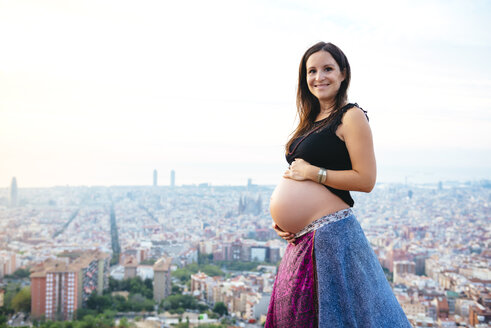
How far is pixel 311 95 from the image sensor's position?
1.09m

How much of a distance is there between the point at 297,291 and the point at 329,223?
0.14 m

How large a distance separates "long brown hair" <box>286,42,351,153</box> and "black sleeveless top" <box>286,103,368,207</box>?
0.02 metres

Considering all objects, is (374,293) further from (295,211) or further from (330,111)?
(330,111)

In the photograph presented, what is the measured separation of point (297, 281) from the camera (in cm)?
94

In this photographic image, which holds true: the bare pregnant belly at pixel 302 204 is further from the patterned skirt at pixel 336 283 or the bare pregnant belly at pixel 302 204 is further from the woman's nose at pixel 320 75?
the woman's nose at pixel 320 75

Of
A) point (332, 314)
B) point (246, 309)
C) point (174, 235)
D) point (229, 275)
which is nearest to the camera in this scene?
point (332, 314)

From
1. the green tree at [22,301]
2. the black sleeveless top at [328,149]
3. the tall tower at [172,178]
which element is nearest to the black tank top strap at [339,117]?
the black sleeveless top at [328,149]

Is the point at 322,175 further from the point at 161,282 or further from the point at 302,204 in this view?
the point at 161,282

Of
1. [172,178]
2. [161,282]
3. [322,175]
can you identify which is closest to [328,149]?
[322,175]

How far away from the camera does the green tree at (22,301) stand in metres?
10.7

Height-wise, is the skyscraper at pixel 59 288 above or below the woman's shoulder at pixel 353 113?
below

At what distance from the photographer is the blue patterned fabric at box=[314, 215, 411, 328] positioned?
90cm

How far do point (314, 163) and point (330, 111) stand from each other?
0.13 m

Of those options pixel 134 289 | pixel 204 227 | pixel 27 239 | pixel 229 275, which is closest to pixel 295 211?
pixel 134 289
